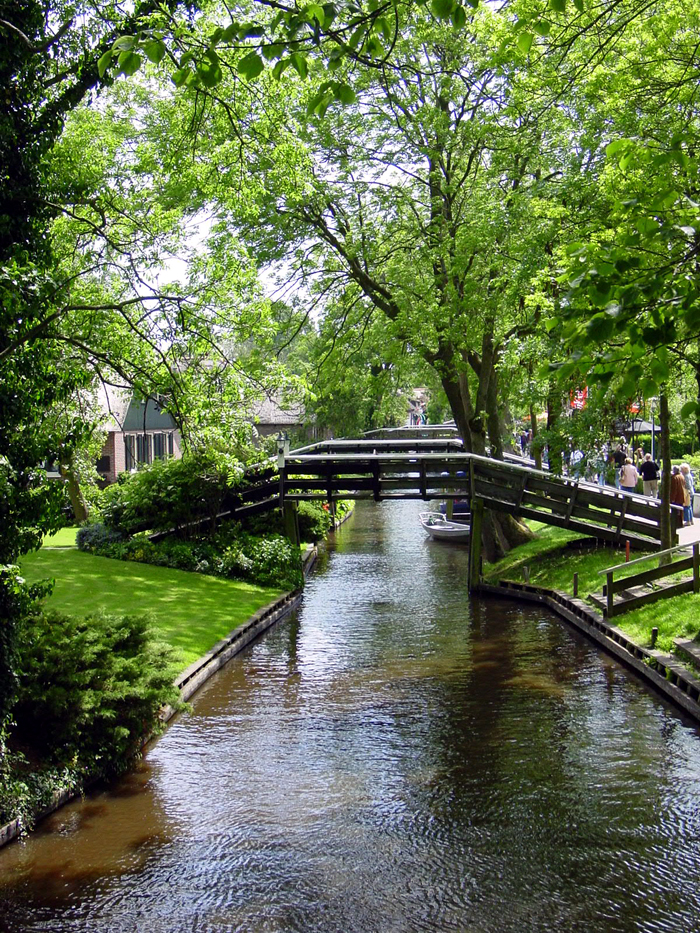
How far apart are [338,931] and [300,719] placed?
6453mm

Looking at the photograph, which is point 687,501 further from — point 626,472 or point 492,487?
point 492,487

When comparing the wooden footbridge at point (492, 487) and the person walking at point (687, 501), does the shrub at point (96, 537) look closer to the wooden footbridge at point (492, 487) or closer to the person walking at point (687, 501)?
the wooden footbridge at point (492, 487)

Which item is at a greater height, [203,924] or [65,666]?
[65,666]

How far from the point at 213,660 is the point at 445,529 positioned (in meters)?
19.0

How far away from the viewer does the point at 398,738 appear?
1409 centimetres

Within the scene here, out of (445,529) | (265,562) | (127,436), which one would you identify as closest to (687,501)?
(445,529)

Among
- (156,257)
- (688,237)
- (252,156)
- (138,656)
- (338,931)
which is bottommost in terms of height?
(338,931)

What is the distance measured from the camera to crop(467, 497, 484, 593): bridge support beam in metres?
26.3

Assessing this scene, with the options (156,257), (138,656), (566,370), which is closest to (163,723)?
(138,656)

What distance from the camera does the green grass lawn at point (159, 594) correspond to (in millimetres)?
19297

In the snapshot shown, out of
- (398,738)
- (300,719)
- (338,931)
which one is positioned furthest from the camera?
(300,719)

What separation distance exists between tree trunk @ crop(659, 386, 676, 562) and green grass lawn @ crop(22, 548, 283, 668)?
9279mm

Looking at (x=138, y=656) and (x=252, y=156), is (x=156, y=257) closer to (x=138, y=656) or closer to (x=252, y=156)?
(x=138, y=656)

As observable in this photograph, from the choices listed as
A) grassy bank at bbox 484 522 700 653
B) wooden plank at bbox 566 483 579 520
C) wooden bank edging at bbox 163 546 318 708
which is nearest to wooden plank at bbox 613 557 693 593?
grassy bank at bbox 484 522 700 653
